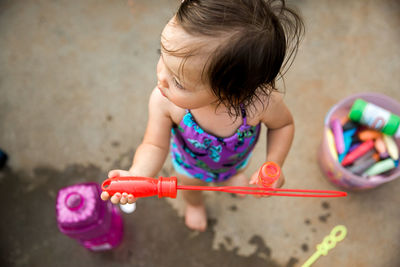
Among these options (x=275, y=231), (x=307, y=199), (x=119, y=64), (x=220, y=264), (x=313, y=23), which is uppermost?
(x=313, y=23)

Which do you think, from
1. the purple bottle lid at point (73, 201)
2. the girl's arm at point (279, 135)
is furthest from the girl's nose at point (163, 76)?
the purple bottle lid at point (73, 201)

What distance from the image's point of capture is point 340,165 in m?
1.12

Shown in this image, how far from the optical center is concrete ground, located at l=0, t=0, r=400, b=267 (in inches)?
46.8

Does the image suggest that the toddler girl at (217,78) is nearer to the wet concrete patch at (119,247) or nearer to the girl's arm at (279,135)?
the girl's arm at (279,135)

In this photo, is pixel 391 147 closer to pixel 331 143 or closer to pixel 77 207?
pixel 331 143

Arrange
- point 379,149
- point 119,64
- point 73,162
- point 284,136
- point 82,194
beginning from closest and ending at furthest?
point 284,136, point 82,194, point 379,149, point 73,162, point 119,64

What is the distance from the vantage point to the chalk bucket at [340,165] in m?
1.11

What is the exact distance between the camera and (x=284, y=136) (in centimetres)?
86

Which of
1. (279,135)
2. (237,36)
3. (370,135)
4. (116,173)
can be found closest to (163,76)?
(237,36)

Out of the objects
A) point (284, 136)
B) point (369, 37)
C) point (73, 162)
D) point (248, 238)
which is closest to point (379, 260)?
point (248, 238)

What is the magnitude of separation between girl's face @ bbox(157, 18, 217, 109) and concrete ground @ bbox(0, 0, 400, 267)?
0.72 metres

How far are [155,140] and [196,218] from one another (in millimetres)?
488

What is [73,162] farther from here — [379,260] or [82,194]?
[379,260]

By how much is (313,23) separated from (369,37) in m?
0.27
